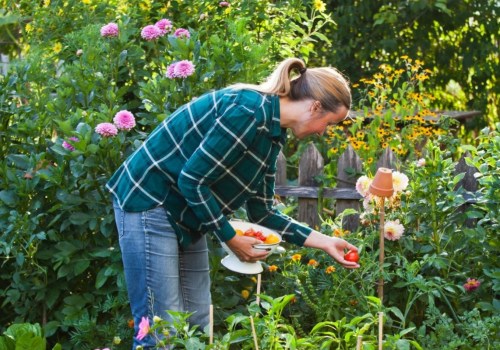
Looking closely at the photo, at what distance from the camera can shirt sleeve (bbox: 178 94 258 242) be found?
2.69 metres

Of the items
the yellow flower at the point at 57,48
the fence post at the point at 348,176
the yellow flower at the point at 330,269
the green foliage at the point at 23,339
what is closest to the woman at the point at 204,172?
the green foliage at the point at 23,339

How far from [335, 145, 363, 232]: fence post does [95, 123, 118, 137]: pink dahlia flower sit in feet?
4.65

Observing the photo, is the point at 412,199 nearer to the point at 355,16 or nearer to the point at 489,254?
the point at 489,254

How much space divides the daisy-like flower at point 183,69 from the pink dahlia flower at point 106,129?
366 mm

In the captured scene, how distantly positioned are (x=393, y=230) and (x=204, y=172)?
51.9 inches

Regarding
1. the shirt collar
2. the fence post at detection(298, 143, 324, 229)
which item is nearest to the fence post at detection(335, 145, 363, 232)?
the fence post at detection(298, 143, 324, 229)

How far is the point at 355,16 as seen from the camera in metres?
7.46

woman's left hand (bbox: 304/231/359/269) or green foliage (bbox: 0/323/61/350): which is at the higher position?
woman's left hand (bbox: 304/231/359/269)

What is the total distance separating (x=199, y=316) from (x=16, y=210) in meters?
1.09

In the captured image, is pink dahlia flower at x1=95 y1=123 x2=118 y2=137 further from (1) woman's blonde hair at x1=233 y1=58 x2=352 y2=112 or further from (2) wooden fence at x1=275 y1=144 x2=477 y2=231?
(2) wooden fence at x1=275 y1=144 x2=477 y2=231

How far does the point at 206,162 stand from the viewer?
270cm

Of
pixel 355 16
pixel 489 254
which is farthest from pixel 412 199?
pixel 355 16

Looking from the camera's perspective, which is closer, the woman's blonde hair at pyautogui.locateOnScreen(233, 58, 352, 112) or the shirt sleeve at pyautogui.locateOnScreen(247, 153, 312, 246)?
the woman's blonde hair at pyautogui.locateOnScreen(233, 58, 352, 112)

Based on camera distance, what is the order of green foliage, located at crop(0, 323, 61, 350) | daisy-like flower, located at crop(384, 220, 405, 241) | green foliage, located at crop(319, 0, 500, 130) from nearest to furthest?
green foliage, located at crop(0, 323, 61, 350) → daisy-like flower, located at crop(384, 220, 405, 241) → green foliage, located at crop(319, 0, 500, 130)
